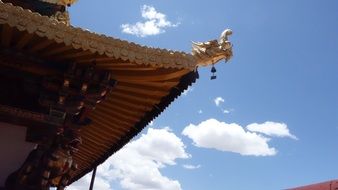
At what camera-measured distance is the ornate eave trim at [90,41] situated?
4516 millimetres

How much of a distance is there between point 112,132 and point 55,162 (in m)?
3.14

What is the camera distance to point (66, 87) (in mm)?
5273

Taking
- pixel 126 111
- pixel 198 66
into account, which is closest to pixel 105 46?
pixel 198 66

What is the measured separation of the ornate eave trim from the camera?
452 cm

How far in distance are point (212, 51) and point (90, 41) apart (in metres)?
1.64

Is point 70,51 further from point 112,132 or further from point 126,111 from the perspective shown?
point 112,132

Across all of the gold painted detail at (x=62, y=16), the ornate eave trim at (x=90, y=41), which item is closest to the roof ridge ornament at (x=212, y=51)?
the ornate eave trim at (x=90, y=41)

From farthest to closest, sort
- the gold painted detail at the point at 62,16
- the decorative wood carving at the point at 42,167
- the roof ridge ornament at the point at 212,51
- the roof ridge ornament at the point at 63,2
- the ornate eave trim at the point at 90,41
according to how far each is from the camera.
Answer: the roof ridge ornament at the point at 63,2 < the gold painted detail at the point at 62,16 < the roof ridge ornament at the point at 212,51 < the decorative wood carving at the point at 42,167 < the ornate eave trim at the point at 90,41

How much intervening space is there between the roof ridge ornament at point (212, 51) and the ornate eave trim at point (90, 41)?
18cm

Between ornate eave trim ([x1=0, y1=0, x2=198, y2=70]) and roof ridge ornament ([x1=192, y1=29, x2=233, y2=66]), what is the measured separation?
177 mm

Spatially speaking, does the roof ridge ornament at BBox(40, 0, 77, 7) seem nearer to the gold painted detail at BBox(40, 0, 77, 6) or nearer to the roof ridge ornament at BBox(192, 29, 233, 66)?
the gold painted detail at BBox(40, 0, 77, 6)

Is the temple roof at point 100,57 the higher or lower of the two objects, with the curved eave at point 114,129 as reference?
lower

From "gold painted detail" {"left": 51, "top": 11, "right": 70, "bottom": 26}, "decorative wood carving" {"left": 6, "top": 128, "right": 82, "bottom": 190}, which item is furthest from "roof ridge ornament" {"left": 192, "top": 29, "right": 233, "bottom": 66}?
"gold painted detail" {"left": 51, "top": 11, "right": 70, "bottom": 26}

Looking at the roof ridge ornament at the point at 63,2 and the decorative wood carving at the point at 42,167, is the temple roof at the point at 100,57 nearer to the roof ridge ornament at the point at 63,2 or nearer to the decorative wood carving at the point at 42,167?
the decorative wood carving at the point at 42,167
